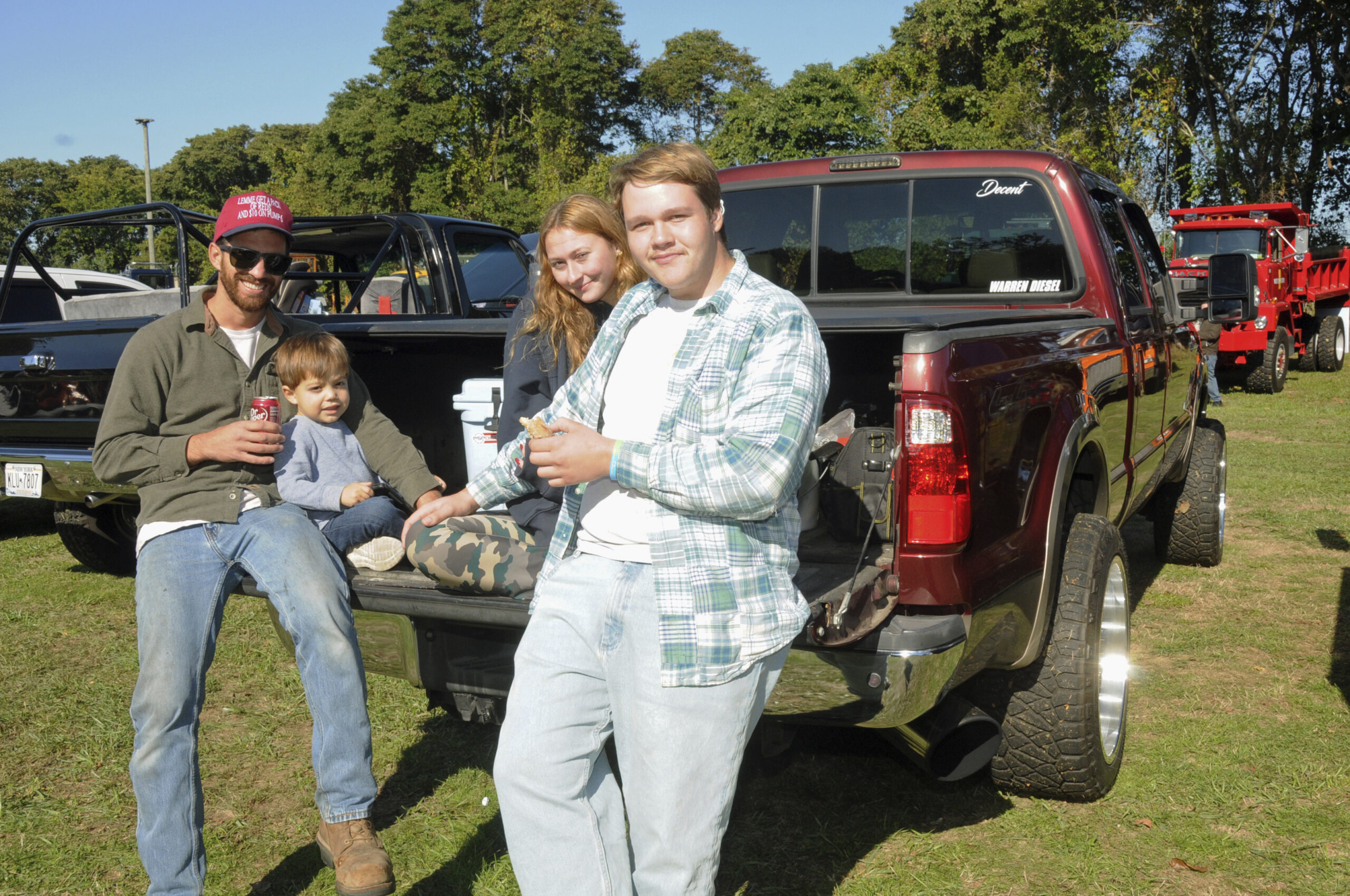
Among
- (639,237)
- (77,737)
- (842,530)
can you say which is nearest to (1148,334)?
(842,530)

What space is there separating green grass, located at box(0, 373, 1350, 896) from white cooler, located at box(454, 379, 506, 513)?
1101 millimetres

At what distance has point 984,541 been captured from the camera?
2654 millimetres

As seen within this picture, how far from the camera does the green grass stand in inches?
121

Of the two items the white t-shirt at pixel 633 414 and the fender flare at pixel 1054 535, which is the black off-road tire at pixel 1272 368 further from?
the white t-shirt at pixel 633 414

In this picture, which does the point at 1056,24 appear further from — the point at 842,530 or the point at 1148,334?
the point at 842,530

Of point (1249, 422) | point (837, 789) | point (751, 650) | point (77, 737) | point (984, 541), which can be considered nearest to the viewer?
point (751, 650)

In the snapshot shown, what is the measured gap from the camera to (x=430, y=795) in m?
3.58

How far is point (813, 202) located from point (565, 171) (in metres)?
34.7

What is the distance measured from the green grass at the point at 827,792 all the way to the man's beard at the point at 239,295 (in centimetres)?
160

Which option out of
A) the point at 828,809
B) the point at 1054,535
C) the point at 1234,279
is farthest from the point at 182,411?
the point at 1234,279

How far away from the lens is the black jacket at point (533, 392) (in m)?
3.06

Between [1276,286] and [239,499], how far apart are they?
15970mm

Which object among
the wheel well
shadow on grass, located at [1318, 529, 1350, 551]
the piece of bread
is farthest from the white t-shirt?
shadow on grass, located at [1318, 529, 1350, 551]

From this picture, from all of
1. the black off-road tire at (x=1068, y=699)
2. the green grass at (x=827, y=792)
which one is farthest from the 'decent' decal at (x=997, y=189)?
the green grass at (x=827, y=792)
